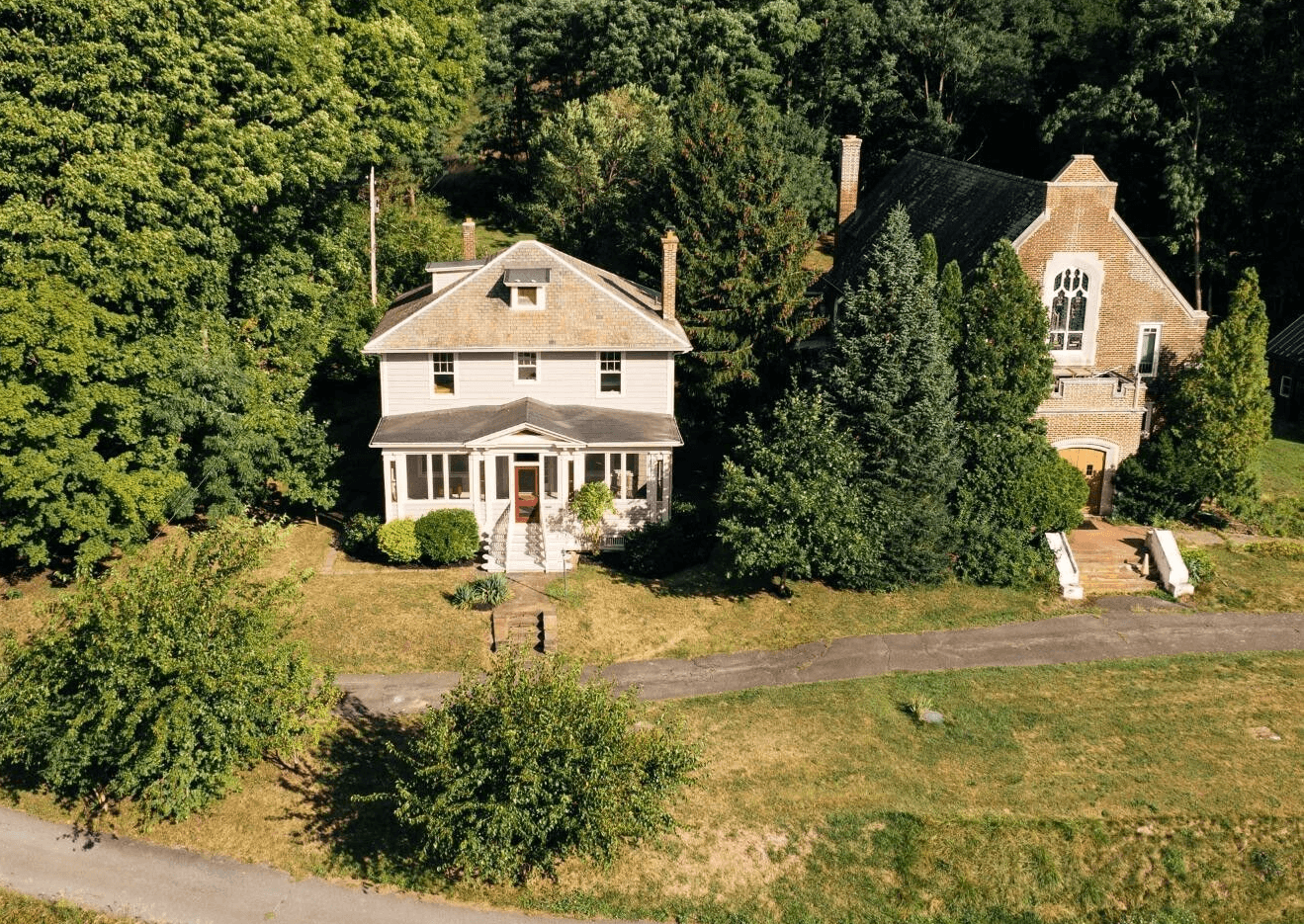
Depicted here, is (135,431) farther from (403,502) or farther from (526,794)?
(526,794)

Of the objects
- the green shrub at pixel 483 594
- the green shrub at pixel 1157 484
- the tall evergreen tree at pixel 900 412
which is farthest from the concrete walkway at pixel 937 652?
the green shrub at pixel 1157 484

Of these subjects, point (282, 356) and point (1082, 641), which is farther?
point (282, 356)

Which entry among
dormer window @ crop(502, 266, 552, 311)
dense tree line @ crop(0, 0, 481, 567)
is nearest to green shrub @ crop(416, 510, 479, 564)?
dense tree line @ crop(0, 0, 481, 567)

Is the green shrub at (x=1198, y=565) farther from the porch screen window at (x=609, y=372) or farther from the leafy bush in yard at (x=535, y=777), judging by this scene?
the leafy bush in yard at (x=535, y=777)

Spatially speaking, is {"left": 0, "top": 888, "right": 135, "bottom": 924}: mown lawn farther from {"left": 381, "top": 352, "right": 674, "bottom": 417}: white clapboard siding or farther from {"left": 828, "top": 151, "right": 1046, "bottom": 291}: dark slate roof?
{"left": 828, "top": 151, "right": 1046, "bottom": 291}: dark slate roof

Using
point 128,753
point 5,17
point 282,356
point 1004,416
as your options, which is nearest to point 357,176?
point 282,356
